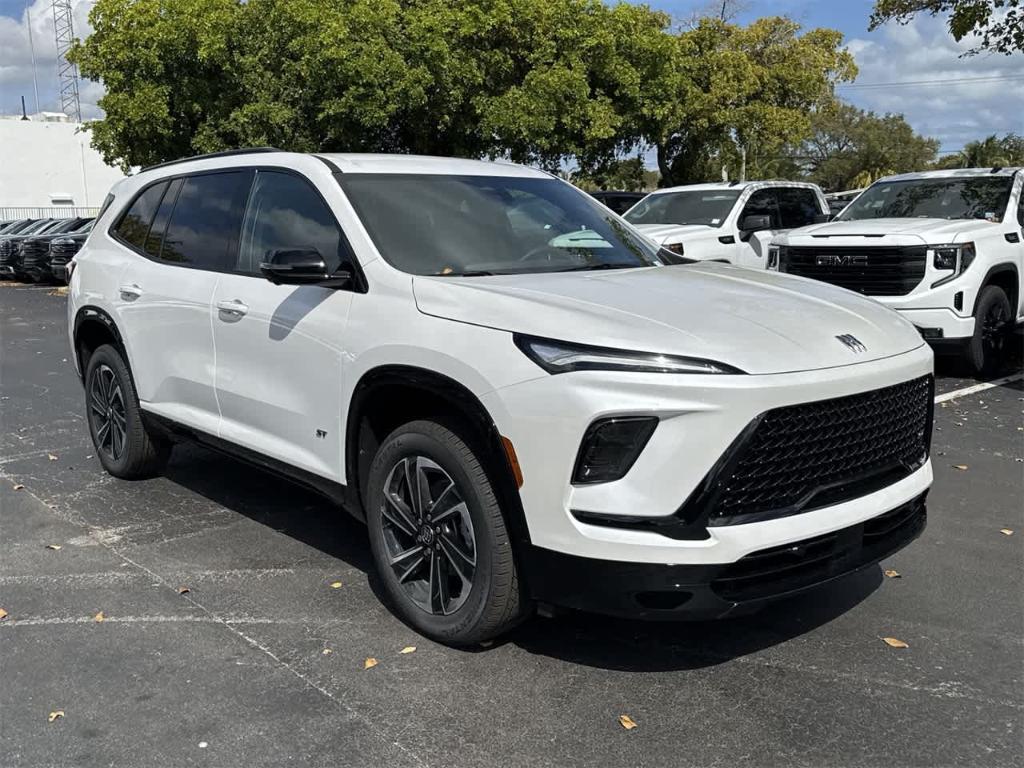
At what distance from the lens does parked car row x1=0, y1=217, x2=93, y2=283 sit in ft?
76.6

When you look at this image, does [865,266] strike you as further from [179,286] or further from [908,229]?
[179,286]

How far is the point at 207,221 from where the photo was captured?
5098mm

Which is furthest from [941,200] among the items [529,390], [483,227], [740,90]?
[740,90]

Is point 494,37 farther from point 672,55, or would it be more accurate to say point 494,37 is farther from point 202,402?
point 202,402

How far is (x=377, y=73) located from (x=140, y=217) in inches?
532

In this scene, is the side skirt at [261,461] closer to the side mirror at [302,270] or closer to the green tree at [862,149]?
the side mirror at [302,270]

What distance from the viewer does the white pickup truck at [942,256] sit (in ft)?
28.8

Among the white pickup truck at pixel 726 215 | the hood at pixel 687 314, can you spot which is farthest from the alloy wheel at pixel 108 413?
the white pickup truck at pixel 726 215

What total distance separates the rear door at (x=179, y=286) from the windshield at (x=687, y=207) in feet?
27.0

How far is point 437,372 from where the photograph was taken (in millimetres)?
3500

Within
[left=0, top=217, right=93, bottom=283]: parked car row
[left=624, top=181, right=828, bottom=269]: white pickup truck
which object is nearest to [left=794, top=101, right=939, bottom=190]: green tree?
[left=0, top=217, right=93, bottom=283]: parked car row

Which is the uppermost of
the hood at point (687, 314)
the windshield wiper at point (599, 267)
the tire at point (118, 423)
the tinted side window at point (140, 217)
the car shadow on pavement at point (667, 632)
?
the tinted side window at point (140, 217)

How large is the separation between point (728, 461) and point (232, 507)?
137 inches

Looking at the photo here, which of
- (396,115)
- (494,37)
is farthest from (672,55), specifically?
(396,115)
